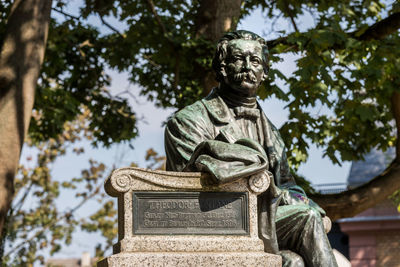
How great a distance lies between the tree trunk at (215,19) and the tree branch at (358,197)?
2.49 m

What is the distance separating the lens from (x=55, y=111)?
1420cm

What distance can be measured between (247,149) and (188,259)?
835 mm

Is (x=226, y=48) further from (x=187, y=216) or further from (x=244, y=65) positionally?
(x=187, y=216)

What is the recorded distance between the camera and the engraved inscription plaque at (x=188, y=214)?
5.59 m

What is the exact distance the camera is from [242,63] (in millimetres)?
6441

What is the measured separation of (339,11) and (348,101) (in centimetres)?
223

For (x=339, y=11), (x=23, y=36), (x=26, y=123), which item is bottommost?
(x=26, y=123)

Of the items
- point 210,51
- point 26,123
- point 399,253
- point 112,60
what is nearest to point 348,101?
point 210,51

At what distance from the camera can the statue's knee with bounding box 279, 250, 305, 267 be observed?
5769 millimetres

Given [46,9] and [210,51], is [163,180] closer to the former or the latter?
[46,9]

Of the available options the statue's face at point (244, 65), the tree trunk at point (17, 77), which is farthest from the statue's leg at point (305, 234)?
the tree trunk at point (17, 77)

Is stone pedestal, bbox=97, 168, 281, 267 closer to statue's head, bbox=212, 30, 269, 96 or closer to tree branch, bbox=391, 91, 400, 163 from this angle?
statue's head, bbox=212, 30, 269, 96

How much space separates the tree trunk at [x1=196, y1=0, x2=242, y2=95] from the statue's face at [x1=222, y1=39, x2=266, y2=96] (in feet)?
20.9

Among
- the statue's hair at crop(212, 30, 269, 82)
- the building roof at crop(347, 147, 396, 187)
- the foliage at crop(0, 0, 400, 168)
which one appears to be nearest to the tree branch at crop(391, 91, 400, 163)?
the foliage at crop(0, 0, 400, 168)
